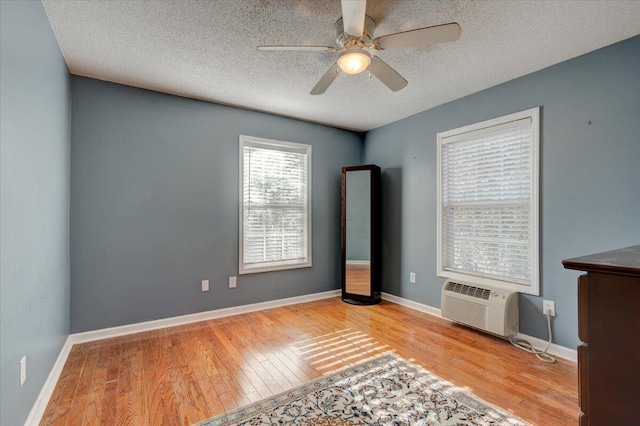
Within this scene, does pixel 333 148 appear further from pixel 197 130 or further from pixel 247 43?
pixel 247 43

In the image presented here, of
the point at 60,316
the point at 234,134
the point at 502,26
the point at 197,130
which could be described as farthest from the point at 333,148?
the point at 60,316

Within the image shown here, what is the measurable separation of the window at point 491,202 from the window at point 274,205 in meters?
1.79

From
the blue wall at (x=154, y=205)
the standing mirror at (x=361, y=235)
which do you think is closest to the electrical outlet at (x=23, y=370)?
the blue wall at (x=154, y=205)

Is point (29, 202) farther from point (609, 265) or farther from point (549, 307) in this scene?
point (549, 307)

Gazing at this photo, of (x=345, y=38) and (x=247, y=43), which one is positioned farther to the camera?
(x=247, y=43)

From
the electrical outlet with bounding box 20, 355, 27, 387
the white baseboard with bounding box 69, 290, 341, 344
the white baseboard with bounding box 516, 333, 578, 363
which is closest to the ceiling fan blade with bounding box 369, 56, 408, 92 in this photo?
the white baseboard with bounding box 516, 333, 578, 363

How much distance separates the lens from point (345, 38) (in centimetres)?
191

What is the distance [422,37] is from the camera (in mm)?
1747

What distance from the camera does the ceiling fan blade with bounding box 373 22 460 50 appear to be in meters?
1.66

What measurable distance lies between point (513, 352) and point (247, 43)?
3.39m

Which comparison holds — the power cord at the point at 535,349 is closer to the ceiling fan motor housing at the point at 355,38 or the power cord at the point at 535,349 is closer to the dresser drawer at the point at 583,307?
the dresser drawer at the point at 583,307

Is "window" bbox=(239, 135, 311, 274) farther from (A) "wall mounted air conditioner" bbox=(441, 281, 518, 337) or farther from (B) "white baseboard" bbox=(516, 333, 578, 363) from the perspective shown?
(B) "white baseboard" bbox=(516, 333, 578, 363)

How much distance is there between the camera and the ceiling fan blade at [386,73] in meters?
2.09

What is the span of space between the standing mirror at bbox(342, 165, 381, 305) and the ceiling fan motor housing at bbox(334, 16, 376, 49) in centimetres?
213
